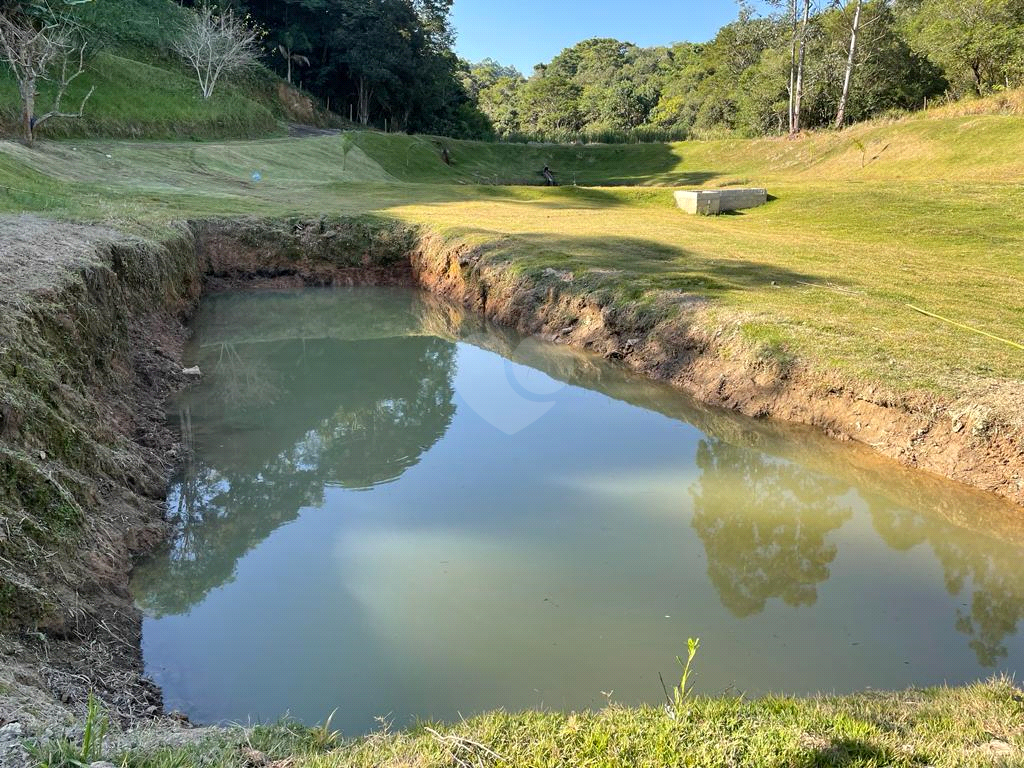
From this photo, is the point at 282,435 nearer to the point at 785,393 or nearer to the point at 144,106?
the point at 785,393

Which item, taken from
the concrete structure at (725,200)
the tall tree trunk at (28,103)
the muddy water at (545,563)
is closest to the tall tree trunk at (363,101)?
the tall tree trunk at (28,103)

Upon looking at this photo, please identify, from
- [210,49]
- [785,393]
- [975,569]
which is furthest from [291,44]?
[975,569]

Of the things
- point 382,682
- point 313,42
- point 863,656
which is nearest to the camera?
point 382,682

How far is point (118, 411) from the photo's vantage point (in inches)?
294

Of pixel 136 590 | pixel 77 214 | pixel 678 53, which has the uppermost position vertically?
pixel 678 53

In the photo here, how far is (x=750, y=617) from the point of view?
198 inches

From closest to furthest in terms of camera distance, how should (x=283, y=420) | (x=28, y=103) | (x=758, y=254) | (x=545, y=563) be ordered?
(x=545, y=563), (x=283, y=420), (x=758, y=254), (x=28, y=103)

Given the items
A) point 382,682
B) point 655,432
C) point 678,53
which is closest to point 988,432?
point 655,432

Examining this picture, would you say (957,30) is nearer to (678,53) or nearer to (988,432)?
(988,432)

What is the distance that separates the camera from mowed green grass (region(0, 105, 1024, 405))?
935 centimetres

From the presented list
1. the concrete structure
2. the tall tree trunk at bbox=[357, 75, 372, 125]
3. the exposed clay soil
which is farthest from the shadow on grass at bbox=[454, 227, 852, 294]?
→ the tall tree trunk at bbox=[357, 75, 372, 125]

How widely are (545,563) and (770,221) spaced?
16174 mm

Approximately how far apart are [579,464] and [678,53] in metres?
82.9

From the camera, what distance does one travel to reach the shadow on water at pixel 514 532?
5.56m
